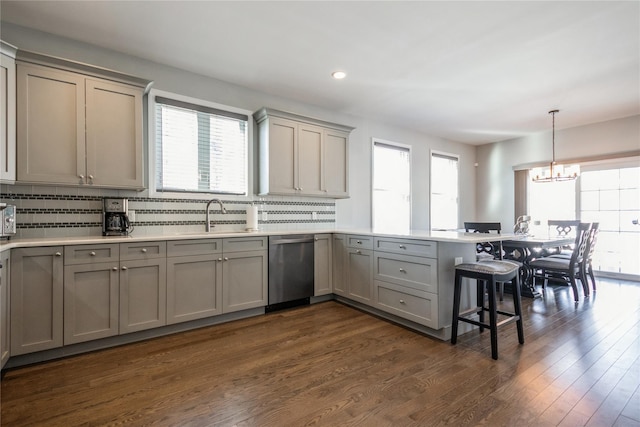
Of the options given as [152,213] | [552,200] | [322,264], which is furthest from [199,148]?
[552,200]

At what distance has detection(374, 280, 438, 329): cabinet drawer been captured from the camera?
2773 millimetres

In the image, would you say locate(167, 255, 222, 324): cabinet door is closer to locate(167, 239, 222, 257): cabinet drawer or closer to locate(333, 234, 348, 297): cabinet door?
locate(167, 239, 222, 257): cabinet drawer

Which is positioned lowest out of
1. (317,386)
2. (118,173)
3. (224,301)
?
(317,386)

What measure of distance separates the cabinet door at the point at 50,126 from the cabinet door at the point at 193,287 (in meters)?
1.12

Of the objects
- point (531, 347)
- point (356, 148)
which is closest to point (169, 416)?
point (531, 347)

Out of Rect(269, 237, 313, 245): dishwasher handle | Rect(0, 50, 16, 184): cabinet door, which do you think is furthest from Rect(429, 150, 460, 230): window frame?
Rect(0, 50, 16, 184): cabinet door

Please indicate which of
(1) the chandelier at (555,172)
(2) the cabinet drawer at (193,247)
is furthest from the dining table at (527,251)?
(2) the cabinet drawer at (193,247)

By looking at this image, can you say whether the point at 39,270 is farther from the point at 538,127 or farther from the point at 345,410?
the point at 538,127

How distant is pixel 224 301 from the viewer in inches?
123

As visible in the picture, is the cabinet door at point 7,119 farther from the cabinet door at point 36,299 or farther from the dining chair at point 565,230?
the dining chair at point 565,230

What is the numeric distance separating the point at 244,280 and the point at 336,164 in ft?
6.62

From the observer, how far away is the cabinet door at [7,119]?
7.55ft

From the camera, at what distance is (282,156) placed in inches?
152

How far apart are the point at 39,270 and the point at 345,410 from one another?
7.66 feet
